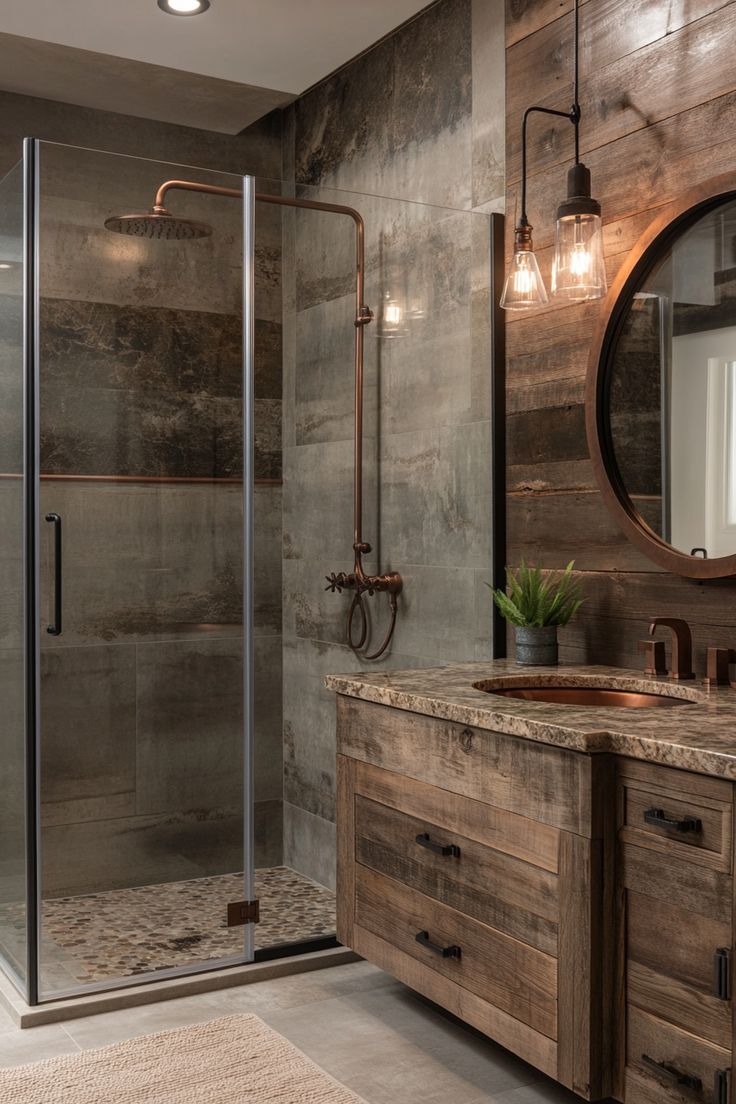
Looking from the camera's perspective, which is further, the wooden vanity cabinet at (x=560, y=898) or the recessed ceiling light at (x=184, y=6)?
the recessed ceiling light at (x=184, y=6)

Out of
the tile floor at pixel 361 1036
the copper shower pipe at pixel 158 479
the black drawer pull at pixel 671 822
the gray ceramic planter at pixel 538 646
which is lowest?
the tile floor at pixel 361 1036

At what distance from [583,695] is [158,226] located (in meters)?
1.55

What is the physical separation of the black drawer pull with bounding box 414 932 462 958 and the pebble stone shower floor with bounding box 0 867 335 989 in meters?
0.72

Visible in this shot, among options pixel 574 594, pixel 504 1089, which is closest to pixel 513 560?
pixel 574 594

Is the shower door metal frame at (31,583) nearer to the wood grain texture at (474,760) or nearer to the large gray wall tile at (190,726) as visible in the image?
the large gray wall tile at (190,726)

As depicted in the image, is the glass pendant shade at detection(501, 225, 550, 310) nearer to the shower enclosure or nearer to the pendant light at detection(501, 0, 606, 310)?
the pendant light at detection(501, 0, 606, 310)

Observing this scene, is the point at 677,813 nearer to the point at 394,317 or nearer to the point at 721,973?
the point at 721,973

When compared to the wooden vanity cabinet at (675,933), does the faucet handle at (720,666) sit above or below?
above

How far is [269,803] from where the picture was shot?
2.97m

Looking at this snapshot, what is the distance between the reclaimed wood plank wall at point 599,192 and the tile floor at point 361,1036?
95 centimetres

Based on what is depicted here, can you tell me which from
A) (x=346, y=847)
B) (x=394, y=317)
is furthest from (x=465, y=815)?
(x=394, y=317)

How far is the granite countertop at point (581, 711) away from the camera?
176cm

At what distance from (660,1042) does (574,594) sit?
1.19m

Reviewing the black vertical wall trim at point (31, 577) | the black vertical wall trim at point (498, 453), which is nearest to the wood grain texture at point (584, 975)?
the black vertical wall trim at point (498, 453)
